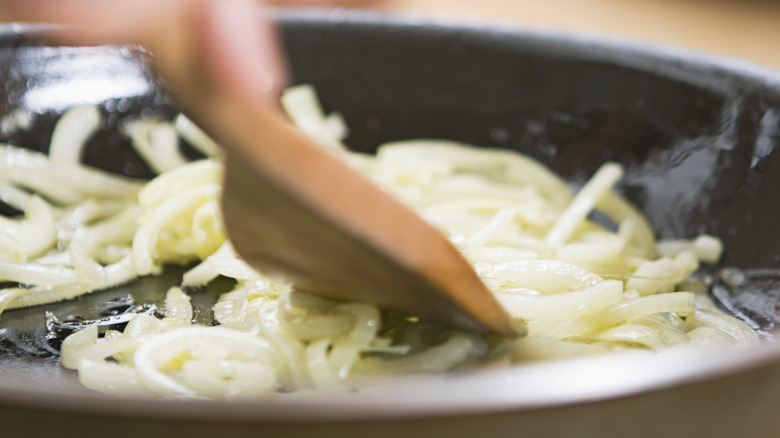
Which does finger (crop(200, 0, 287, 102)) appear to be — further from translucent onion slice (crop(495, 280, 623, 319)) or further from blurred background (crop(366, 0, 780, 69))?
blurred background (crop(366, 0, 780, 69))

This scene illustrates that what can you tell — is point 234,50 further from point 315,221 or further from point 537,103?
point 537,103

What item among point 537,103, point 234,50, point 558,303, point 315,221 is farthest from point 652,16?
point 234,50

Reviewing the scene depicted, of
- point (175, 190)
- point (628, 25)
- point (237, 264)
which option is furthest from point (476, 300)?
point (628, 25)

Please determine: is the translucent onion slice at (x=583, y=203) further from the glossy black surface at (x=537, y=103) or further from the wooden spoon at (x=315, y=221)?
the wooden spoon at (x=315, y=221)

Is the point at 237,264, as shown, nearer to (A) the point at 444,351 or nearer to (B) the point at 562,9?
(A) the point at 444,351

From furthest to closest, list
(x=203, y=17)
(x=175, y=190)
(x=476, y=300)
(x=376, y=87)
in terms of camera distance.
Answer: (x=376, y=87) → (x=175, y=190) → (x=476, y=300) → (x=203, y=17)

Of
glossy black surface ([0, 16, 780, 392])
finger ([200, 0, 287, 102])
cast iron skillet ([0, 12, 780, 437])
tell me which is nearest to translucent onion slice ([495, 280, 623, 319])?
cast iron skillet ([0, 12, 780, 437])

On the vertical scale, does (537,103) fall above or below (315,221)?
above
